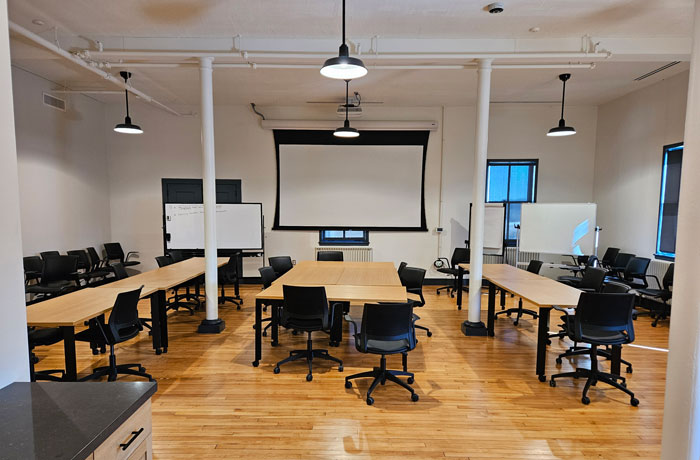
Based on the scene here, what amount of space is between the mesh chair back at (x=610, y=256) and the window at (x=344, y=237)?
4.73 meters

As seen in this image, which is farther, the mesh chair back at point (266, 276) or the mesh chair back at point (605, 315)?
the mesh chair back at point (266, 276)

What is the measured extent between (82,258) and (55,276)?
1.07 meters

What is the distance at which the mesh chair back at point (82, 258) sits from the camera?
6.25 meters

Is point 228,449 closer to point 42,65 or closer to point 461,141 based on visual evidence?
point 42,65

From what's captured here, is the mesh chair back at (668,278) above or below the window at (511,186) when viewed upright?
Answer: below

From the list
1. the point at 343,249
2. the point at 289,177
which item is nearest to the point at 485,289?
the point at 343,249

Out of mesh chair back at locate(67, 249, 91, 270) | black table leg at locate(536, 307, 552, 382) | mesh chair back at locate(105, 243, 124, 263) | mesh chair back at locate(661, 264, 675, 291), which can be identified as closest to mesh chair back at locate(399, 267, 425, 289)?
black table leg at locate(536, 307, 552, 382)

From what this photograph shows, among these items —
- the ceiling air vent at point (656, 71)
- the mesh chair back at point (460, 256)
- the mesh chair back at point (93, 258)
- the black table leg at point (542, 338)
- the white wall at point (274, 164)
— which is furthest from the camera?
the white wall at point (274, 164)

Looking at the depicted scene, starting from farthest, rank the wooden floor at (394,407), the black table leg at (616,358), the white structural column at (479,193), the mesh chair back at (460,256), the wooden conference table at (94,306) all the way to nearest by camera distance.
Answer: the mesh chair back at (460,256)
the white structural column at (479,193)
the black table leg at (616,358)
the wooden conference table at (94,306)
the wooden floor at (394,407)

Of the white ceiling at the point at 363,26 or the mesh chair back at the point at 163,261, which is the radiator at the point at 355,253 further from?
the white ceiling at the point at 363,26

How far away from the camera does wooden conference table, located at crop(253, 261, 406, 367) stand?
3.63 meters

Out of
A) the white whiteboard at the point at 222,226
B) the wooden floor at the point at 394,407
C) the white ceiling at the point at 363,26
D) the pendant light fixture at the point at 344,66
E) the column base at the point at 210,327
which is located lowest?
the wooden floor at the point at 394,407

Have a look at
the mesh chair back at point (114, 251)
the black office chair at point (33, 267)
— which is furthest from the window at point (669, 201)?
the mesh chair back at point (114, 251)

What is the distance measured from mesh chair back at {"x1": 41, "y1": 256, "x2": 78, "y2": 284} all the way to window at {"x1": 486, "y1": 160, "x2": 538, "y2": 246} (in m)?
8.04
